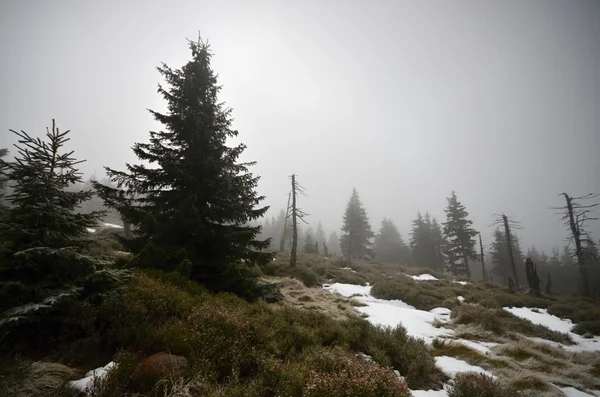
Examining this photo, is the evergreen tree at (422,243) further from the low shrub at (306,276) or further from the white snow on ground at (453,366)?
the white snow on ground at (453,366)

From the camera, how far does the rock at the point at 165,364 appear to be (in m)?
3.44

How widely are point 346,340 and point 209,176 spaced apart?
22.1 ft

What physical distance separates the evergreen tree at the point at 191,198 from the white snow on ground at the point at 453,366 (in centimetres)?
582

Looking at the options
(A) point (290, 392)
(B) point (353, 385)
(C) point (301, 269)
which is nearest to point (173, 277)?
(A) point (290, 392)

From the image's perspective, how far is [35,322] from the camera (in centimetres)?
396

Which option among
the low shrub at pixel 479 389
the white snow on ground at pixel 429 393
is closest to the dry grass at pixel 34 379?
the white snow on ground at pixel 429 393

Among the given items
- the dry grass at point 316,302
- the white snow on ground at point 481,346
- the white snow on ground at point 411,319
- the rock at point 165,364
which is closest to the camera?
the rock at point 165,364

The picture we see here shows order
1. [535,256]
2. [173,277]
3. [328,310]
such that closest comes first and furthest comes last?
[173,277]
[328,310]
[535,256]

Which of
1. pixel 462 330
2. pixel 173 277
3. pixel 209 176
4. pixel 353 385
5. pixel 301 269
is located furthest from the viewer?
pixel 301 269

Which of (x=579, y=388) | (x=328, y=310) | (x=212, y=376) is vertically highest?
(x=212, y=376)

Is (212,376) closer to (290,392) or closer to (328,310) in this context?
(290,392)

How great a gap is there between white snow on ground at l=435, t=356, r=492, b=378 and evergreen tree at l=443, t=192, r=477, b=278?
120ft

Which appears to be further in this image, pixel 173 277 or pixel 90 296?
pixel 173 277

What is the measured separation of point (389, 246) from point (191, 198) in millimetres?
57100
